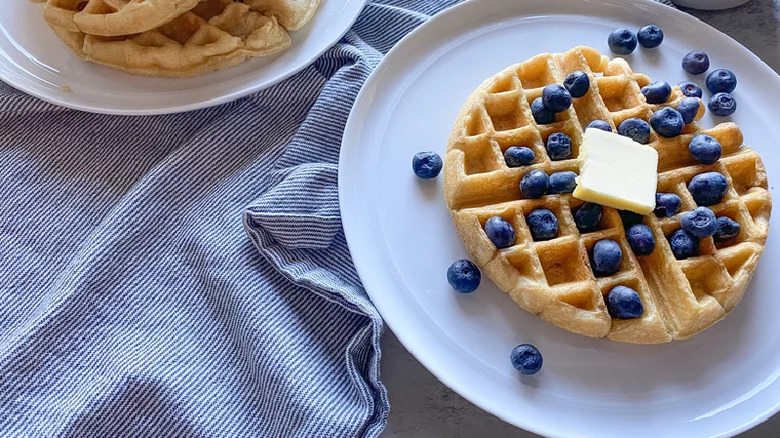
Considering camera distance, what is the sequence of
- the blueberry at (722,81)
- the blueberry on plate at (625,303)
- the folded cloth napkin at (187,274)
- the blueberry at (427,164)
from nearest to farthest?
the blueberry on plate at (625,303) < the folded cloth napkin at (187,274) < the blueberry at (427,164) < the blueberry at (722,81)

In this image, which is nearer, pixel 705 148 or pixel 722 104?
pixel 705 148

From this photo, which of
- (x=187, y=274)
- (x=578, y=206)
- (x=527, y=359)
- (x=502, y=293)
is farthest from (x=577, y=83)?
(x=187, y=274)

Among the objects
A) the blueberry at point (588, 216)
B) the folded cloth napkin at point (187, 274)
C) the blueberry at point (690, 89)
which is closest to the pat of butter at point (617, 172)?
the blueberry at point (588, 216)

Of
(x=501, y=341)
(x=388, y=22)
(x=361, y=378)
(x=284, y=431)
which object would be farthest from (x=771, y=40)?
(x=284, y=431)

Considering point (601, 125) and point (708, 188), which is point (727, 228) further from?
point (601, 125)

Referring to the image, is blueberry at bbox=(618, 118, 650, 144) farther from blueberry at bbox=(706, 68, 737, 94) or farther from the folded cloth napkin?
the folded cloth napkin

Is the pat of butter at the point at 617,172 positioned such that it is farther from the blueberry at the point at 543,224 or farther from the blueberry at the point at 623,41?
the blueberry at the point at 623,41
